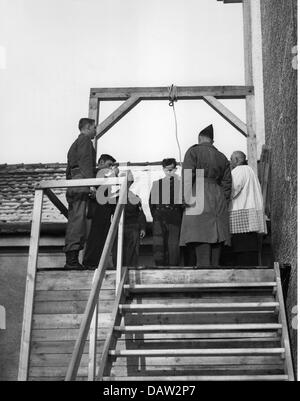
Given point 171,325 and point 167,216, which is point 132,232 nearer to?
point 167,216

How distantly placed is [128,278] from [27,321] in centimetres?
96

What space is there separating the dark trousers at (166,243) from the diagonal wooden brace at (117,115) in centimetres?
182

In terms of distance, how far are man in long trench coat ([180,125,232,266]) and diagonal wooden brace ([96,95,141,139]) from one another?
2.51 m

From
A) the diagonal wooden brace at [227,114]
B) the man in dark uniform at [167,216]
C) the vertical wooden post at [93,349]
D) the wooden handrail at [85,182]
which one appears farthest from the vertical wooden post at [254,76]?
the vertical wooden post at [93,349]

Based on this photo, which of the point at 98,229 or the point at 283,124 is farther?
the point at 98,229

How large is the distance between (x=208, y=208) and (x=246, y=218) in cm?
67

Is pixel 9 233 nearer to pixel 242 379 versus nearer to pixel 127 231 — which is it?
pixel 127 231

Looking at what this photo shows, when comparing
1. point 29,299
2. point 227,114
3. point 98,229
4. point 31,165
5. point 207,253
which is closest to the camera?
point 29,299

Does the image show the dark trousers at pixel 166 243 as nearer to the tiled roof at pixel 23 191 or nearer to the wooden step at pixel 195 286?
the wooden step at pixel 195 286

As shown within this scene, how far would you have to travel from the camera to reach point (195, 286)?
686 centimetres

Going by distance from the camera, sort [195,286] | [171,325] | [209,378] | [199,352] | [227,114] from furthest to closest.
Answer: [227,114], [195,286], [171,325], [199,352], [209,378]

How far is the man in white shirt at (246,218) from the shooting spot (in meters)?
8.12

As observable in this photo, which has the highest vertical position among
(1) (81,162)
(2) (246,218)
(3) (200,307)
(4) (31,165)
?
(4) (31,165)

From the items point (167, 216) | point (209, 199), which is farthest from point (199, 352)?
point (167, 216)
